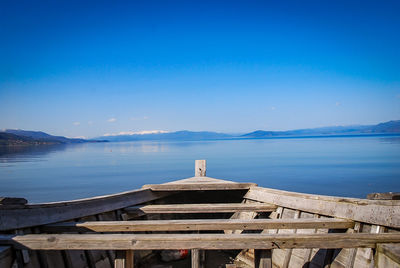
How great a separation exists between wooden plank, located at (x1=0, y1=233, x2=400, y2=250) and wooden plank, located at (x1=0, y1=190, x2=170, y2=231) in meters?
1.01

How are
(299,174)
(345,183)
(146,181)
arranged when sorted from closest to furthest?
(345,183) < (146,181) < (299,174)

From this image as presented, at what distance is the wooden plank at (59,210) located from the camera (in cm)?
355

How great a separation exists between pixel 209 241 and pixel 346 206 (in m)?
2.34

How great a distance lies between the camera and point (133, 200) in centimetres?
584

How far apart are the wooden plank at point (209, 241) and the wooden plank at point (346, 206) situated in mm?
652

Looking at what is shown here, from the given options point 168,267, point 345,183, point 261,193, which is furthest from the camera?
point 345,183

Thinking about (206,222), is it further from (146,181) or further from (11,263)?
(146,181)

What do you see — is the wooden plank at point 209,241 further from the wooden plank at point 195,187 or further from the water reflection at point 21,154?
the water reflection at point 21,154

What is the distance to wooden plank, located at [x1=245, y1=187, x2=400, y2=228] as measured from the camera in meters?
3.35

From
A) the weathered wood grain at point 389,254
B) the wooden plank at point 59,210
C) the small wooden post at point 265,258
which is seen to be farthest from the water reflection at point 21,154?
the weathered wood grain at point 389,254

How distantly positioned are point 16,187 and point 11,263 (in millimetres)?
25386

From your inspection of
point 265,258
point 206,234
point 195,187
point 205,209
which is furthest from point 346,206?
point 195,187

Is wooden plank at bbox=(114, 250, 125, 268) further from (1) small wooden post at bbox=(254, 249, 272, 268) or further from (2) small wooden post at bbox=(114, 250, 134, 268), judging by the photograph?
(1) small wooden post at bbox=(254, 249, 272, 268)

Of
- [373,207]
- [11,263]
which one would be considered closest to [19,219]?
[11,263]
